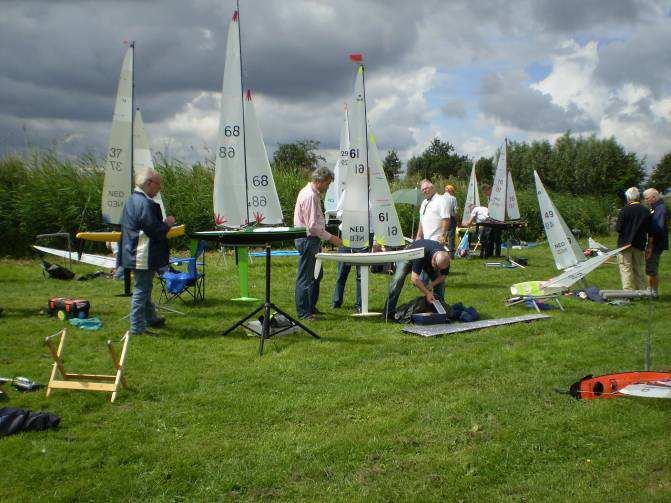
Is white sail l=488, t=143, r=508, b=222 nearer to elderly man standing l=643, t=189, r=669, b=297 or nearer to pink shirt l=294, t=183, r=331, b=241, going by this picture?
elderly man standing l=643, t=189, r=669, b=297

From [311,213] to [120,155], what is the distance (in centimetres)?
432

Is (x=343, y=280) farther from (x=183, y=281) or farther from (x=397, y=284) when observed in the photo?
(x=183, y=281)

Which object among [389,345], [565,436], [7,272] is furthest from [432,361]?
[7,272]

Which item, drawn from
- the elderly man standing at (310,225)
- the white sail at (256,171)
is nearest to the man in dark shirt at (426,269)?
the elderly man standing at (310,225)

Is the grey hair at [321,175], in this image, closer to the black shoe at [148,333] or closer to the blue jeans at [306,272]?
the blue jeans at [306,272]

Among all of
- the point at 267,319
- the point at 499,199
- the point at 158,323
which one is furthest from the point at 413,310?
the point at 499,199

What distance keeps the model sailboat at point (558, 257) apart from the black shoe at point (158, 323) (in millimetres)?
5310

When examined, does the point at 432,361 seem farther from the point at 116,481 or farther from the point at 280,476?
the point at 116,481

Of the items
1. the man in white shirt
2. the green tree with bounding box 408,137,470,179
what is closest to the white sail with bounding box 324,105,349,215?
the man in white shirt

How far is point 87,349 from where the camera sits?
6.62m

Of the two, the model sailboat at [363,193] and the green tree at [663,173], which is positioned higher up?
the green tree at [663,173]

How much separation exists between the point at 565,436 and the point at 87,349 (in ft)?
16.5

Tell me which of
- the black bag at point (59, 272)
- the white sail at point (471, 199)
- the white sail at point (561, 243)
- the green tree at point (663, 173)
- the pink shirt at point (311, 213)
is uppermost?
the green tree at point (663, 173)

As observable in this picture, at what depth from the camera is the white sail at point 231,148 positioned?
6.83 metres
